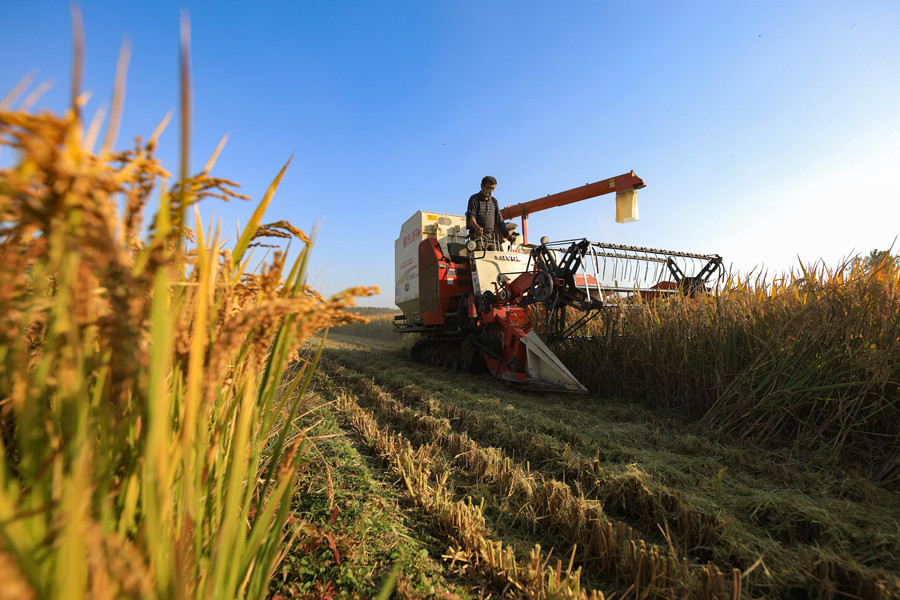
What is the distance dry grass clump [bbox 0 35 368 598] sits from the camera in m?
0.60

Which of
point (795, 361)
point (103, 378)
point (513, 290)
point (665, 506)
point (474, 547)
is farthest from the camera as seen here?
point (513, 290)

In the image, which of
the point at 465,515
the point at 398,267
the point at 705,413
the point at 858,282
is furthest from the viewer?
the point at 398,267

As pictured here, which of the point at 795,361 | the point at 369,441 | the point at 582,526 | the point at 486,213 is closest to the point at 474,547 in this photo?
the point at 582,526

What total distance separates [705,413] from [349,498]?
3.91m

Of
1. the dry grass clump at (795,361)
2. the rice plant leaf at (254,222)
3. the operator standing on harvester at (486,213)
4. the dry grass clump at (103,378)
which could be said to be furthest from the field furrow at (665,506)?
the operator standing on harvester at (486,213)

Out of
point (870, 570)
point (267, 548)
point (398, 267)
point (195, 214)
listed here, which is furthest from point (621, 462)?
point (398, 267)

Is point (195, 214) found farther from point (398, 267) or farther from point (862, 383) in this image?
point (398, 267)

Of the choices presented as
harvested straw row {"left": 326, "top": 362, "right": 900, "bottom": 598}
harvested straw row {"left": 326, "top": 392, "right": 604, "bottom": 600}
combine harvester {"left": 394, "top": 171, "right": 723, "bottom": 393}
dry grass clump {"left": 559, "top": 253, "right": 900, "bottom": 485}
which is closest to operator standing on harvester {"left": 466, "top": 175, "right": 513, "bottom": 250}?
combine harvester {"left": 394, "top": 171, "right": 723, "bottom": 393}

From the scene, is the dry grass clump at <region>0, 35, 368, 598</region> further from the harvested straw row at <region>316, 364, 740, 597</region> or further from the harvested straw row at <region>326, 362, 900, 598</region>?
the harvested straw row at <region>326, 362, 900, 598</region>

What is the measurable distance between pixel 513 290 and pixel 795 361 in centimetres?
384

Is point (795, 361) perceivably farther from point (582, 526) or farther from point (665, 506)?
point (582, 526)

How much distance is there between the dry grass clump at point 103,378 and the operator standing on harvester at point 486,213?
710 centimetres

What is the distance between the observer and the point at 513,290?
6809mm

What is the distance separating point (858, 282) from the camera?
357 cm
